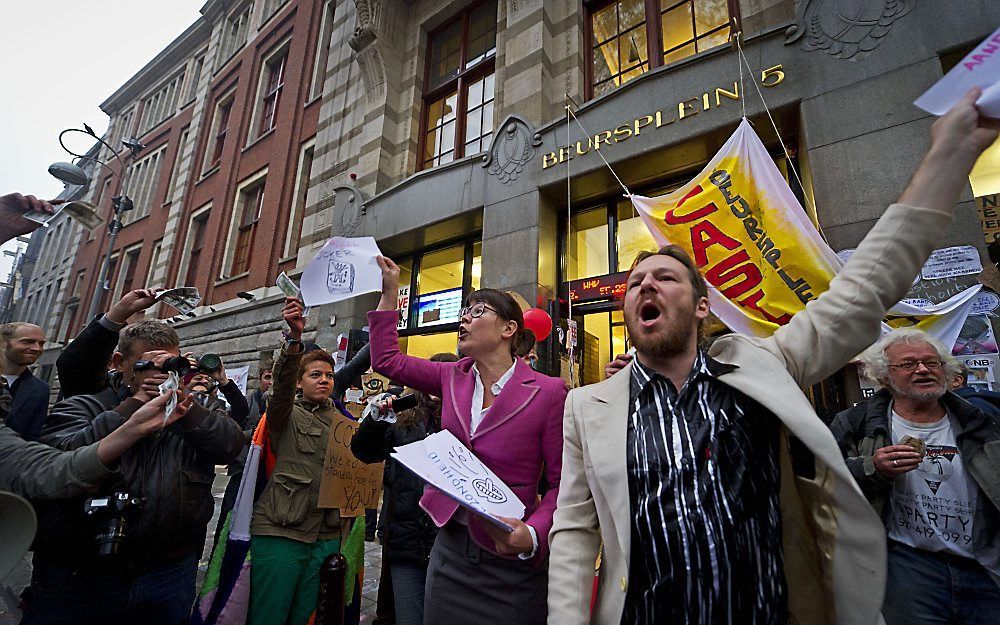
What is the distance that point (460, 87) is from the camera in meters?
9.89

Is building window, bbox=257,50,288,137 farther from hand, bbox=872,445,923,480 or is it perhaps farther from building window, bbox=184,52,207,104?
hand, bbox=872,445,923,480

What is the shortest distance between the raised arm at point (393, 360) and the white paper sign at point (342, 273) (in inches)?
17.0

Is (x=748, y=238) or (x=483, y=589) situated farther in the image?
(x=748, y=238)

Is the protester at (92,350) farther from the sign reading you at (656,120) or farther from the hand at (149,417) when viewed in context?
the sign reading you at (656,120)

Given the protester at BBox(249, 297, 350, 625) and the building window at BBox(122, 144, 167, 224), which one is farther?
the building window at BBox(122, 144, 167, 224)

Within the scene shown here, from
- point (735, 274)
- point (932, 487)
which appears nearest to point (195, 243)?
point (735, 274)

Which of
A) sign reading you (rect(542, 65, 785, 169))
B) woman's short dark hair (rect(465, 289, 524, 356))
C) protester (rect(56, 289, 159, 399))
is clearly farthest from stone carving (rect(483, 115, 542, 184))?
protester (rect(56, 289, 159, 399))

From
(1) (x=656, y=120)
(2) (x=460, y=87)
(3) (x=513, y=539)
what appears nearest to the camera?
(3) (x=513, y=539)

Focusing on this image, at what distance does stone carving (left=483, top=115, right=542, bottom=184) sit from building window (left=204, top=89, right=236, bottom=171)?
14157 mm

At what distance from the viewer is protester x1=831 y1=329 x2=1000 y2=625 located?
2127 millimetres

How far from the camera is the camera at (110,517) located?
180cm

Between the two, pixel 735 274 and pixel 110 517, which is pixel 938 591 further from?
pixel 110 517

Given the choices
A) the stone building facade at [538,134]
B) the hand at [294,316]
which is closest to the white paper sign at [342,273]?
the hand at [294,316]

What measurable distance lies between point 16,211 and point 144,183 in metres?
25.1
